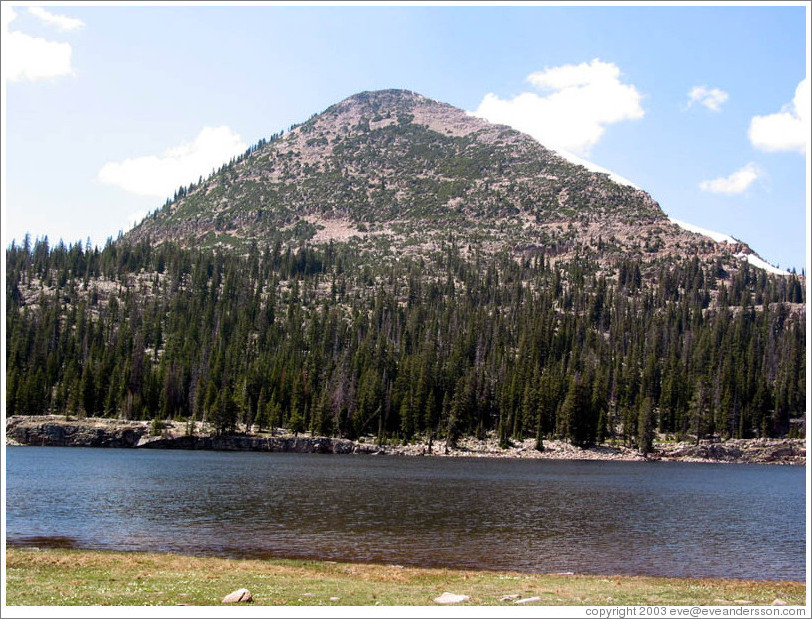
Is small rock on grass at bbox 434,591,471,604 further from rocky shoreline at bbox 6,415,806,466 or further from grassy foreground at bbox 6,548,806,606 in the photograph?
rocky shoreline at bbox 6,415,806,466

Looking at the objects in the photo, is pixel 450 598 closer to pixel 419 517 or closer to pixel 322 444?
pixel 419 517

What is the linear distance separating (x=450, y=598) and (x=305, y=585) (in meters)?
5.48

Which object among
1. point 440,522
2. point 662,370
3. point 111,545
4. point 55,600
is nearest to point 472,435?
point 662,370

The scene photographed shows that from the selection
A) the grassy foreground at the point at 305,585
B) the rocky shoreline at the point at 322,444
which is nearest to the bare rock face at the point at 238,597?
the grassy foreground at the point at 305,585

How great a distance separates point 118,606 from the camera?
18859 millimetres

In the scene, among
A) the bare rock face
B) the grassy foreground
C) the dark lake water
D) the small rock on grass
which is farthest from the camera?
the dark lake water

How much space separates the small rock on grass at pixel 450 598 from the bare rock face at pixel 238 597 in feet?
18.2

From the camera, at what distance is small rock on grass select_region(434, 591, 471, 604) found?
21.3m

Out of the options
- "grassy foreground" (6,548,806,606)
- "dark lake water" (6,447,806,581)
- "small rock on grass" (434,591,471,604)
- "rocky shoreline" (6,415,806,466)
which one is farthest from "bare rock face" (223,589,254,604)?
"rocky shoreline" (6,415,806,466)

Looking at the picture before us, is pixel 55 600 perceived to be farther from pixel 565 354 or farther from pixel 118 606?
pixel 565 354

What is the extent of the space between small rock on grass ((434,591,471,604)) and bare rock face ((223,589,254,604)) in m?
5.56

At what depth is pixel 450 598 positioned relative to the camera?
2175 cm

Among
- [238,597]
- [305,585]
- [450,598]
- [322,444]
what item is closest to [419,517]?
[305,585]

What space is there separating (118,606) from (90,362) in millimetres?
151099
